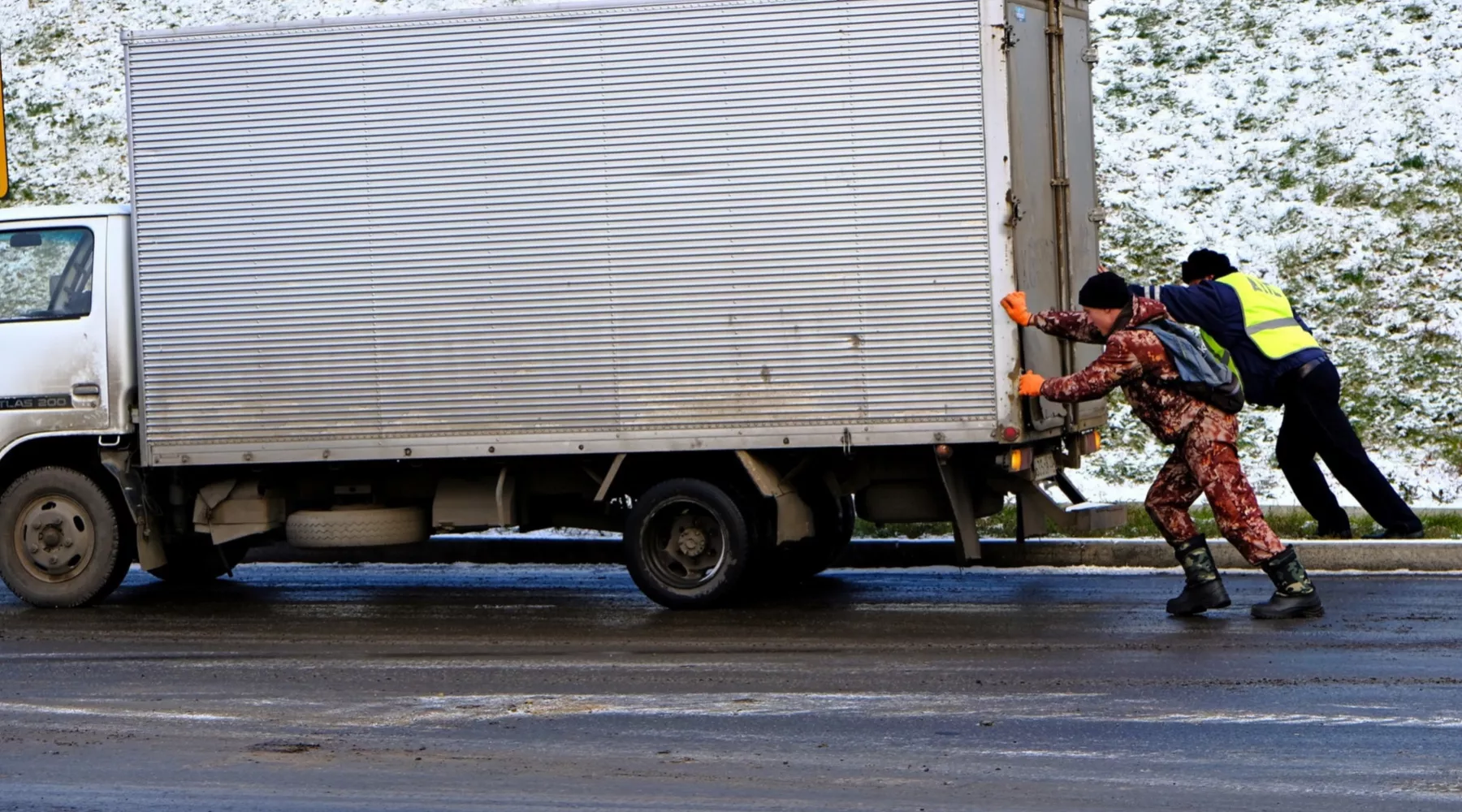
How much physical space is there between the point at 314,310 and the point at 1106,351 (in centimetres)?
415

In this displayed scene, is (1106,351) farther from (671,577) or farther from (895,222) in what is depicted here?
(671,577)

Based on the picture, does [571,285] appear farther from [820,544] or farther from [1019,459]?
[1019,459]

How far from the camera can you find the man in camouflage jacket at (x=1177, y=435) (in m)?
8.96

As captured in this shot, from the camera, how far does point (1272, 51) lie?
2073 centimetres

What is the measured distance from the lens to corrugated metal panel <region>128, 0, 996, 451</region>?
9305mm

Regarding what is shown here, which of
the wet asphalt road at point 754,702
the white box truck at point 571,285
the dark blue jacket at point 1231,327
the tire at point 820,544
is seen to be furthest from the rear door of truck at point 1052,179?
the tire at point 820,544

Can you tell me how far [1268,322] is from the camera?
10938 mm

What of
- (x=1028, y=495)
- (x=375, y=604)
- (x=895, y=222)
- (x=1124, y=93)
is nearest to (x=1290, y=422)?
(x=1028, y=495)

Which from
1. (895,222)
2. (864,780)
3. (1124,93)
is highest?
(1124,93)

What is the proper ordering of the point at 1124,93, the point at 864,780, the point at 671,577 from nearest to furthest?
1. the point at 864,780
2. the point at 671,577
3. the point at 1124,93

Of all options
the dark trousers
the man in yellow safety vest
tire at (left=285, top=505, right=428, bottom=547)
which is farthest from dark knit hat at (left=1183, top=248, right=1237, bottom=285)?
tire at (left=285, top=505, right=428, bottom=547)

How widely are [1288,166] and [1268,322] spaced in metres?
8.44

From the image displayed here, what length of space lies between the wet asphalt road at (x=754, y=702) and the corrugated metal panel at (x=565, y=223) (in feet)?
3.78

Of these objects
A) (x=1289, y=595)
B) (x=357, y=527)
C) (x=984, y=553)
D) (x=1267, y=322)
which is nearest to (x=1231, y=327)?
(x=1267, y=322)
